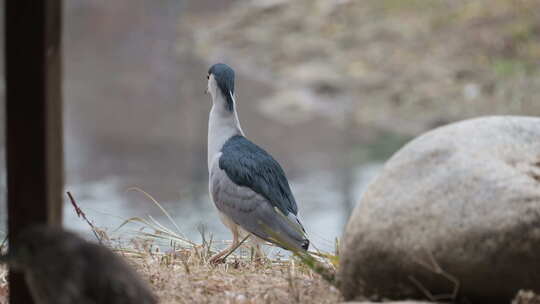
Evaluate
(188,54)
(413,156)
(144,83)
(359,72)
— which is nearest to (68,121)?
(144,83)

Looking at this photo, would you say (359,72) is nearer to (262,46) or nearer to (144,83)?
(262,46)

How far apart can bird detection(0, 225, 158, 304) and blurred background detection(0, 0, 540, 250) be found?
11.3 feet

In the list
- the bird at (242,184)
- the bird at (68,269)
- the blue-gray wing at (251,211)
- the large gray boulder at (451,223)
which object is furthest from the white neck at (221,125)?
the bird at (68,269)

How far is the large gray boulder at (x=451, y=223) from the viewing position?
2.15m

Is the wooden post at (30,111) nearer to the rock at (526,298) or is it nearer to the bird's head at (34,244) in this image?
the bird's head at (34,244)

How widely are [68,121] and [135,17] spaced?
8.35 ft

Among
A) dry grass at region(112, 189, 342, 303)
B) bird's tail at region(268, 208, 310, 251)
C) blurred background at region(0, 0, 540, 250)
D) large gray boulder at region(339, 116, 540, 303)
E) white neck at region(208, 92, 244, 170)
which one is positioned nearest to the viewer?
large gray boulder at region(339, 116, 540, 303)

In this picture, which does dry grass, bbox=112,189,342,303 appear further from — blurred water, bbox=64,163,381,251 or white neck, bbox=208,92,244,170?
blurred water, bbox=64,163,381,251

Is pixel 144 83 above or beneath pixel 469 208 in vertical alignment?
above

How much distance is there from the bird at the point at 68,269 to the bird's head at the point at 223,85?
5.13 feet

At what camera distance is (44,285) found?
1.90 meters

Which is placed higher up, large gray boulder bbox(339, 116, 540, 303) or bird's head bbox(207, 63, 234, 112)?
bird's head bbox(207, 63, 234, 112)

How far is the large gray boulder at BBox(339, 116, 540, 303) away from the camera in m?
2.15

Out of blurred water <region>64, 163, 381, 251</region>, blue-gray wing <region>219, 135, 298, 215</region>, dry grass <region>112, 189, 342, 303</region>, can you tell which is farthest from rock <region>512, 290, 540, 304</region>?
blurred water <region>64, 163, 381, 251</region>
